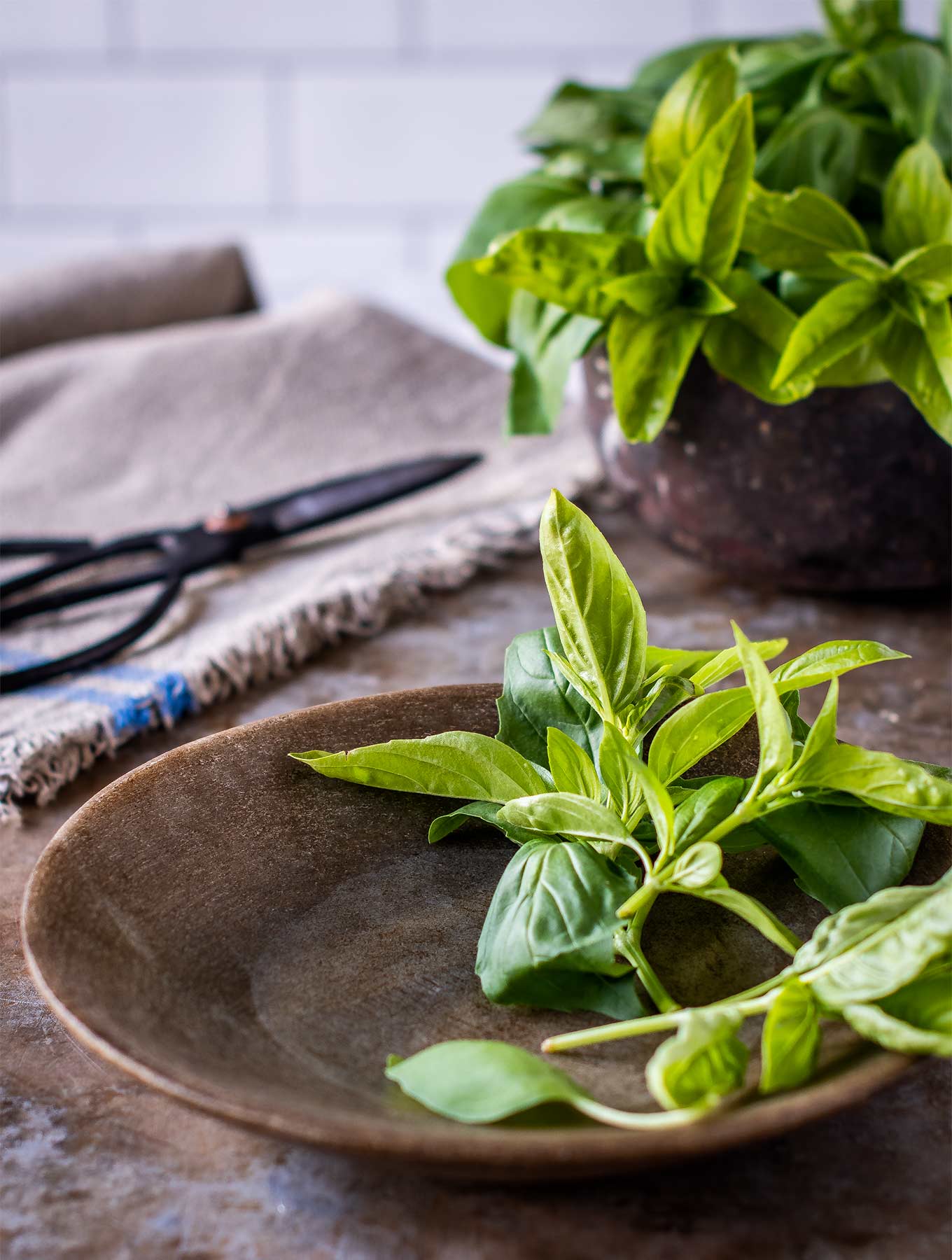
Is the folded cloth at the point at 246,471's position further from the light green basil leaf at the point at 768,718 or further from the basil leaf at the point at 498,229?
the light green basil leaf at the point at 768,718

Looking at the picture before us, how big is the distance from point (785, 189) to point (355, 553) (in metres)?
0.30

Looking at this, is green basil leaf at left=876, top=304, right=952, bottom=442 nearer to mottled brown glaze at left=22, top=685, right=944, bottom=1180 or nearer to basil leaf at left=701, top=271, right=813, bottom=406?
basil leaf at left=701, top=271, right=813, bottom=406

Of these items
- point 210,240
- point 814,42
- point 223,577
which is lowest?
point 223,577

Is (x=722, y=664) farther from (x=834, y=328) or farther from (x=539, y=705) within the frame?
(x=834, y=328)

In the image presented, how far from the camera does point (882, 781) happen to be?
260mm

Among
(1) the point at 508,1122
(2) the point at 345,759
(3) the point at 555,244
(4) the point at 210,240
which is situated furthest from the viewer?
(4) the point at 210,240

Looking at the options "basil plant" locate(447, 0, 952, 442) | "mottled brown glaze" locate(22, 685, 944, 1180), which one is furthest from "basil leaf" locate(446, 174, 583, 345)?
"mottled brown glaze" locate(22, 685, 944, 1180)

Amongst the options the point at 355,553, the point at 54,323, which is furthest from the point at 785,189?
the point at 54,323

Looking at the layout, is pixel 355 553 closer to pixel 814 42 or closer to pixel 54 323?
pixel 814 42

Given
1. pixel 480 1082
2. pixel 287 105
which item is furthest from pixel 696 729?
pixel 287 105

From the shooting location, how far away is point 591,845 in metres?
0.29

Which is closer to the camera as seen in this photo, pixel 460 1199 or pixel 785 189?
pixel 460 1199

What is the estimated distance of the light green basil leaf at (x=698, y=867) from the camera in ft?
0.79

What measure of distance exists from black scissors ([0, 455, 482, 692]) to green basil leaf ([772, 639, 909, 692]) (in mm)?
341
